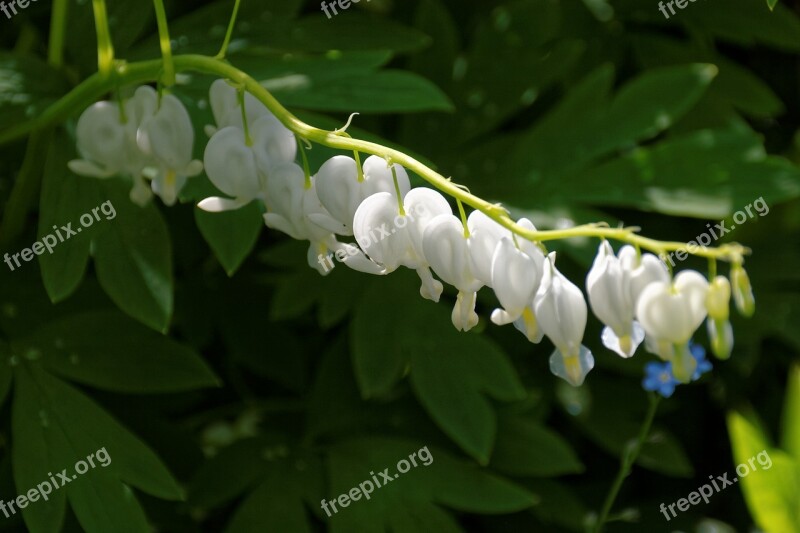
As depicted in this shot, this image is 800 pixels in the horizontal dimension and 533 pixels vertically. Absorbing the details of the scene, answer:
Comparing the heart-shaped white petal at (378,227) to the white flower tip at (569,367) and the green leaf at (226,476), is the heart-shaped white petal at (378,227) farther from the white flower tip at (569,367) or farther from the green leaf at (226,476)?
the green leaf at (226,476)

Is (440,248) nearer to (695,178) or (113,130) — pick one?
(113,130)

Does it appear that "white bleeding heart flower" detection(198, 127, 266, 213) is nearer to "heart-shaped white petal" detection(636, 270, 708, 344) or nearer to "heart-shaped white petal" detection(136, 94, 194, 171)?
"heart-shaped white petal" detection(136, 94, 194, 171)

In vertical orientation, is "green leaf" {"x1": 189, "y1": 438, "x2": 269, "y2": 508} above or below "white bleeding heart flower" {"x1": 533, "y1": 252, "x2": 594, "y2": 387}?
below

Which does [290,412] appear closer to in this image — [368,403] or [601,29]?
[368,403]

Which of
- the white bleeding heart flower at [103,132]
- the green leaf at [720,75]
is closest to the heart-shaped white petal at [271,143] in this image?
the white bleeding heart flower at [103,132]

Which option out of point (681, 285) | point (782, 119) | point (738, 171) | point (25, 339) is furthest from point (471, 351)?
point (782, 119)

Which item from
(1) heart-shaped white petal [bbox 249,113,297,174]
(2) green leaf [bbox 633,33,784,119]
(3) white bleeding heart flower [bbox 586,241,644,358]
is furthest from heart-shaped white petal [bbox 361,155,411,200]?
(2) green leaf [bbox 633,33,784,119]
